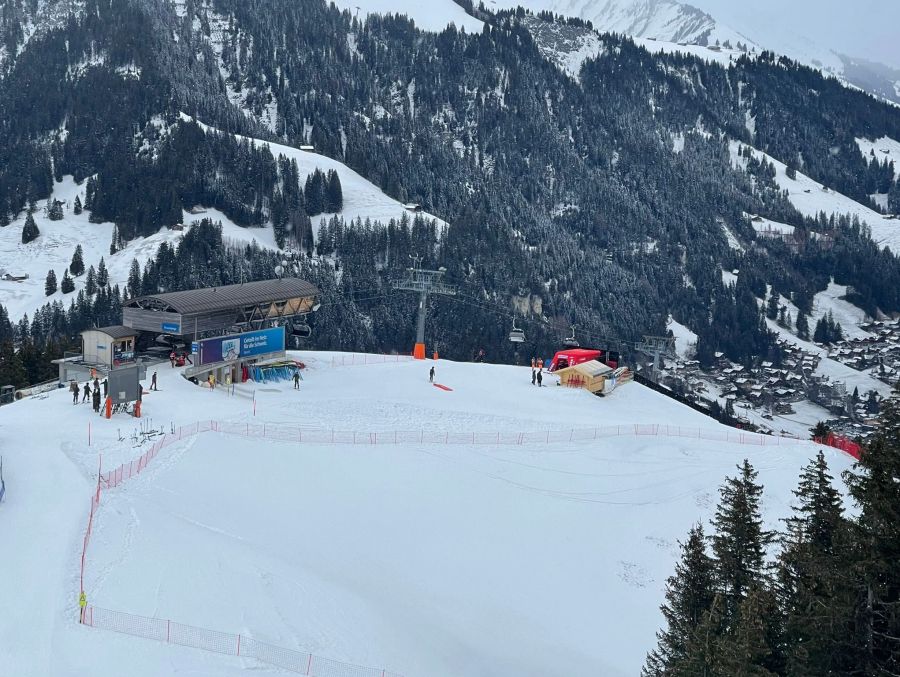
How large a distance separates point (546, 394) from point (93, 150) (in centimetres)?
12486

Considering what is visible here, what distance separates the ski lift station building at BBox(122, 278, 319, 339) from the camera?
4609cm

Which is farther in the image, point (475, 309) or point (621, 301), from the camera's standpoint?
point (621, 301)

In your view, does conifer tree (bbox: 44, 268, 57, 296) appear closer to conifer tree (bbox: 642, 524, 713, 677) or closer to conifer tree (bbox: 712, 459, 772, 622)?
conifer tree (bbox: 642, 524, 713, 677)

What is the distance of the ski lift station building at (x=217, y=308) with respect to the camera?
151ft

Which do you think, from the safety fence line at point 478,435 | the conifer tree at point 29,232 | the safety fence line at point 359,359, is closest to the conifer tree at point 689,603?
the safety fence line at point 478,435

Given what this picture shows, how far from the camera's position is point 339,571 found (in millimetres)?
29062

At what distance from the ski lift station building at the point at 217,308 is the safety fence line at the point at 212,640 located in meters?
26.3

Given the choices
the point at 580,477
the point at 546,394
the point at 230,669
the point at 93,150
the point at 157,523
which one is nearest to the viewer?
the point at 230,669

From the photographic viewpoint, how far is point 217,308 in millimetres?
47250

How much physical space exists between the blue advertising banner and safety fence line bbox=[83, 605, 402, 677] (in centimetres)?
2542

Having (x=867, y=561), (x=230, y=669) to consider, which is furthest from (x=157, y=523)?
(x=867, y=561)

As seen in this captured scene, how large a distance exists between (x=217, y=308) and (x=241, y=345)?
2.41m

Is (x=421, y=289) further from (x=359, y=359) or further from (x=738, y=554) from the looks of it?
(x=738, y=554)

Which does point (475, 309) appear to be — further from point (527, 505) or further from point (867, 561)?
point (867, 561)
